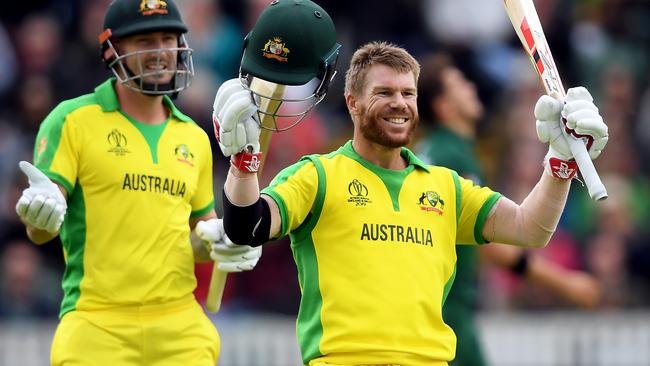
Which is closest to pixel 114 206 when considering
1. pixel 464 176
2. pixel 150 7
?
pixel 150 7

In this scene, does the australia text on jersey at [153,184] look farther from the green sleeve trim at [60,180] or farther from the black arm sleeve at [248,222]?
the black arm sleeve at [248,222]

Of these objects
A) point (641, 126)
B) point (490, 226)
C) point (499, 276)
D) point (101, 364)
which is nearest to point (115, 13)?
point (101, 364)

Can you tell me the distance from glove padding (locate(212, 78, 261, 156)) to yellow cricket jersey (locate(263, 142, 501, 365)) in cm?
35

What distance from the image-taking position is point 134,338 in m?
6.72

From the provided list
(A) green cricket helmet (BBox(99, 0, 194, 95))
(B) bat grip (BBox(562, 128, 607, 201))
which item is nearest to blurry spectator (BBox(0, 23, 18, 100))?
(A) green cricket helmet (BBox(99, 0, 194, 95))

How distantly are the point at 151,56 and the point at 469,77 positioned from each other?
7095 millimetres

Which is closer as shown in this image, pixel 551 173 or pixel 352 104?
pixel 551 173

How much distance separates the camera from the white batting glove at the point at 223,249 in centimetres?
683

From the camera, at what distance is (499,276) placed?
1224 centimetres

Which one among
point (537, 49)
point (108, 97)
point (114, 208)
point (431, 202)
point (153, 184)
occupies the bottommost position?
point (114, 208)

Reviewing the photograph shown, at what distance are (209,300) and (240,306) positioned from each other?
453cm

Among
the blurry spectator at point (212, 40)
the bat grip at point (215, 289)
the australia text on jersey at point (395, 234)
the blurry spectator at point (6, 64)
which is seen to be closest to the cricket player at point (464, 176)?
the bat grip at point (215, 289)

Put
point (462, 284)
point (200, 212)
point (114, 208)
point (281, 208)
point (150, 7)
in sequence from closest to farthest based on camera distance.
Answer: point (281, 208) → point (114, 208) → point (150, 7) → point (200, 212) → point (462, 284)

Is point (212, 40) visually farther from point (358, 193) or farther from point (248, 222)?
point (248, 222)
